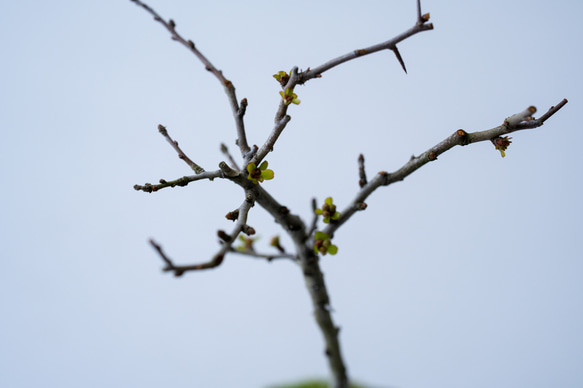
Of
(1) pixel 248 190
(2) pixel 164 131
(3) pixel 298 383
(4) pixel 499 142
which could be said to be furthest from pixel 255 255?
(3) pixel 298 383

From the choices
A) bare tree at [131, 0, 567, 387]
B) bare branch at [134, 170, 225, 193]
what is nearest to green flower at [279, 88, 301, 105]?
bare tree at [131, 0, 567, 387]

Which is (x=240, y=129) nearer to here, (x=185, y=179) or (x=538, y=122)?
(x=185, y=179)

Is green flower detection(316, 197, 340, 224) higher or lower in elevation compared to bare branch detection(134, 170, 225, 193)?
lower

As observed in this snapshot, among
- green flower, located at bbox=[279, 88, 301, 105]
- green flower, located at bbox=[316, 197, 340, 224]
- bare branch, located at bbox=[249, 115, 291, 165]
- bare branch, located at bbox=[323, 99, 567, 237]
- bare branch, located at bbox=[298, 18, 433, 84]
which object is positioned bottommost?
green flower, located at bbox=[316, 197, 340, 224]

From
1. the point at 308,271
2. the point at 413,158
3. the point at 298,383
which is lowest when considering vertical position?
the point at 298,383

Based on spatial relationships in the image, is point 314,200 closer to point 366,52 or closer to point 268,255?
point 268,255

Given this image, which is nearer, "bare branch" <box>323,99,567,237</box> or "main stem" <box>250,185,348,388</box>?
"bare branch" <box>323,99,567,237</box>

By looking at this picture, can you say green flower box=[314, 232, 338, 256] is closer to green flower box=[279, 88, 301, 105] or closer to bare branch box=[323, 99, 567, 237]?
bare branch box=[323, 99, 567, 237]

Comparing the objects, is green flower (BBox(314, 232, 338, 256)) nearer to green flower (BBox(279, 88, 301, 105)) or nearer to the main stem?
the main stem

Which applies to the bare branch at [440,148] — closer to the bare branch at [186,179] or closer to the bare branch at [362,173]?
the bare branch at [362,173]
